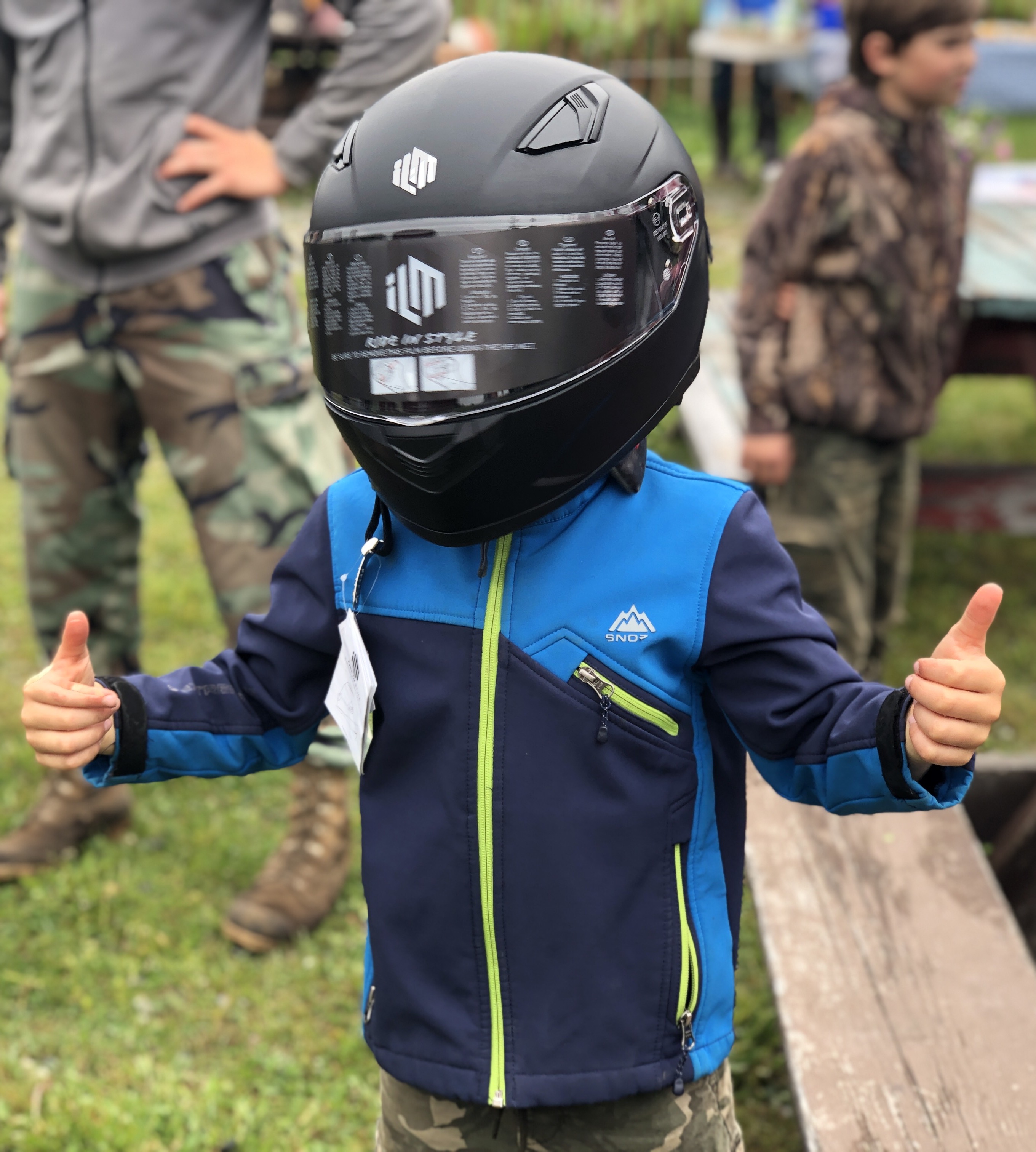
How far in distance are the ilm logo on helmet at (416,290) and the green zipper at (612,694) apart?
430 millimetres

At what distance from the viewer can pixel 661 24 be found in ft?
41.3

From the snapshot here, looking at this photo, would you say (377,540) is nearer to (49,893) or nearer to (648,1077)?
(648,1077)

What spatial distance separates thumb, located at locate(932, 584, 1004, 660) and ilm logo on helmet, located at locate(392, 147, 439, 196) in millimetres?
690

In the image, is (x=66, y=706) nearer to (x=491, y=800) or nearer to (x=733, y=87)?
(x=491, y=800)

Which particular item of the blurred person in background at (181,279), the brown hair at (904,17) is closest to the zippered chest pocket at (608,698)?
the blurred person in background at (181,279)

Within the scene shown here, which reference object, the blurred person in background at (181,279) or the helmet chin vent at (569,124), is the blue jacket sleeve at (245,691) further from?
the blurred person in background at (181,279)

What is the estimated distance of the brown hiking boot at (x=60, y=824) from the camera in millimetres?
3281

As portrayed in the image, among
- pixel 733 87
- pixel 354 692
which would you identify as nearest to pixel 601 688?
A: pixel 354 692

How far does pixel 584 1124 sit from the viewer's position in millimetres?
1619

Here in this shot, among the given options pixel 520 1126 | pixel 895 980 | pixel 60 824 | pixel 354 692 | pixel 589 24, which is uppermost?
pixel 354 692

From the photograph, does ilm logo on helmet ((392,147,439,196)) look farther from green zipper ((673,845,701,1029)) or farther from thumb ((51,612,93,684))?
green zipper ((673,845,701,1029))

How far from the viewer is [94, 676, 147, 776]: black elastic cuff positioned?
1623 millimetres

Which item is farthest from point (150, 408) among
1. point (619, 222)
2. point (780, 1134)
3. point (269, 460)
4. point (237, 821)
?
point (780, 1134)

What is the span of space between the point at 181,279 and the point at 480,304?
5.36ft
